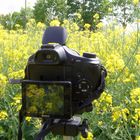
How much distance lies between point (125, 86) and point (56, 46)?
53.5 inches

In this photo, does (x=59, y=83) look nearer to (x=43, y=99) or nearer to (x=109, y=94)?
(x=43, y=99)

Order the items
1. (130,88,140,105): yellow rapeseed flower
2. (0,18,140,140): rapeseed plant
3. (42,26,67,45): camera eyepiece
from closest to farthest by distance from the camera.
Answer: (42,26,67,45): camera eyepiece, (130,88,140,105): yellow rapeseed flower, (0,18,140,140): rapeseed plant

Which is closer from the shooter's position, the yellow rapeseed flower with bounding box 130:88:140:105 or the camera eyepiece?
the camera eyepiece

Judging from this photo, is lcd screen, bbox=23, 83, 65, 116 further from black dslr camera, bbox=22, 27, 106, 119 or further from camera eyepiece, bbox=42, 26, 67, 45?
camera eyepiece, bbox=42, 26, 67, 45

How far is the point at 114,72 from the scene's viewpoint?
8.58 feet

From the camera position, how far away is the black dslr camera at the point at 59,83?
1232 mm

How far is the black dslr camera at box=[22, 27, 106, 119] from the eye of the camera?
4.04 ft

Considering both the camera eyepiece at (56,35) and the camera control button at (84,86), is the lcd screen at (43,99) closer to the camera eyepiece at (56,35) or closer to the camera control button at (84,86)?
the camera control button at (84,86)

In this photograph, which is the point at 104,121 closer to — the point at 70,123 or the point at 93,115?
the point at 93,115

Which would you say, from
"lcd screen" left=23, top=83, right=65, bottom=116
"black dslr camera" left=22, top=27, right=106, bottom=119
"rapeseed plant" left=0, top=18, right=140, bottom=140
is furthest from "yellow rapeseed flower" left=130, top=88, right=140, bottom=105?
"lcd screen" left=23, top=83, right=65, bottom=116

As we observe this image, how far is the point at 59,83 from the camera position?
1.22m

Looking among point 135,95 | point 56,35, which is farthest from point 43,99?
point 135,95

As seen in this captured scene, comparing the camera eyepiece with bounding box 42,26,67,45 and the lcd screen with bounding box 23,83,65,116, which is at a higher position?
the camera eyepiece with bounding box 42,26,67,45

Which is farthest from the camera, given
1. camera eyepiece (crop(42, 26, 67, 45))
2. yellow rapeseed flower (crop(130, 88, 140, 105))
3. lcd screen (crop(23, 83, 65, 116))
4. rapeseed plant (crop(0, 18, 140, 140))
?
rapeseed plant (crop(0, 18, 140, 140))
